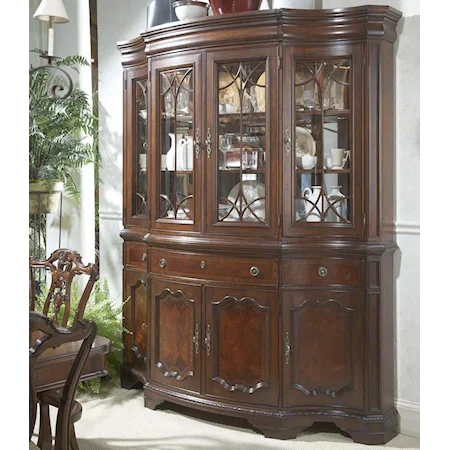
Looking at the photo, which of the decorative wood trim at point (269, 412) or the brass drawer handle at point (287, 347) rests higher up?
the brass drawer handle at point (287, 347)

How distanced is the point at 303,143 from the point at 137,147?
1120 mm

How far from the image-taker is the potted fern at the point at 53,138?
4.29 metres

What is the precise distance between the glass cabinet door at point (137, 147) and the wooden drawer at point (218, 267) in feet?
1.20

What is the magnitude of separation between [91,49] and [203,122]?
1573 mm

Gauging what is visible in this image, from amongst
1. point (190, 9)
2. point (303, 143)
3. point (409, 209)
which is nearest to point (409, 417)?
point (409, 209)

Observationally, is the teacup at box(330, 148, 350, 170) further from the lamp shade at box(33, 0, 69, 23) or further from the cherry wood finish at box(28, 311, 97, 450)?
the lamp shade at box(33, 0, 69, 23)

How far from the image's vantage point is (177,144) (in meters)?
3.47

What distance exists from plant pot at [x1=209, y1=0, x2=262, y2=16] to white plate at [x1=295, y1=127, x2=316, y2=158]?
69cm

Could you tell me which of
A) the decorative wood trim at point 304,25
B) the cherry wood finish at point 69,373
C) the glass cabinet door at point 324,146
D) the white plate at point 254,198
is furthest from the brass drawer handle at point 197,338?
the decorative wood trim at point 304,25

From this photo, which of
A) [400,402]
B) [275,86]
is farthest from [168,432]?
[275,86]

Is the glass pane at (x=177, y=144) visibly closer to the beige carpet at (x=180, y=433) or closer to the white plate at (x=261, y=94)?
the white plate at (x=261, y=94)

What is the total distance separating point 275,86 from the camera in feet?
10.4

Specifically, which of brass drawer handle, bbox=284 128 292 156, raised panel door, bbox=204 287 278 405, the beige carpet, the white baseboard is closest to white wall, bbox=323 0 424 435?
the white baseboard
